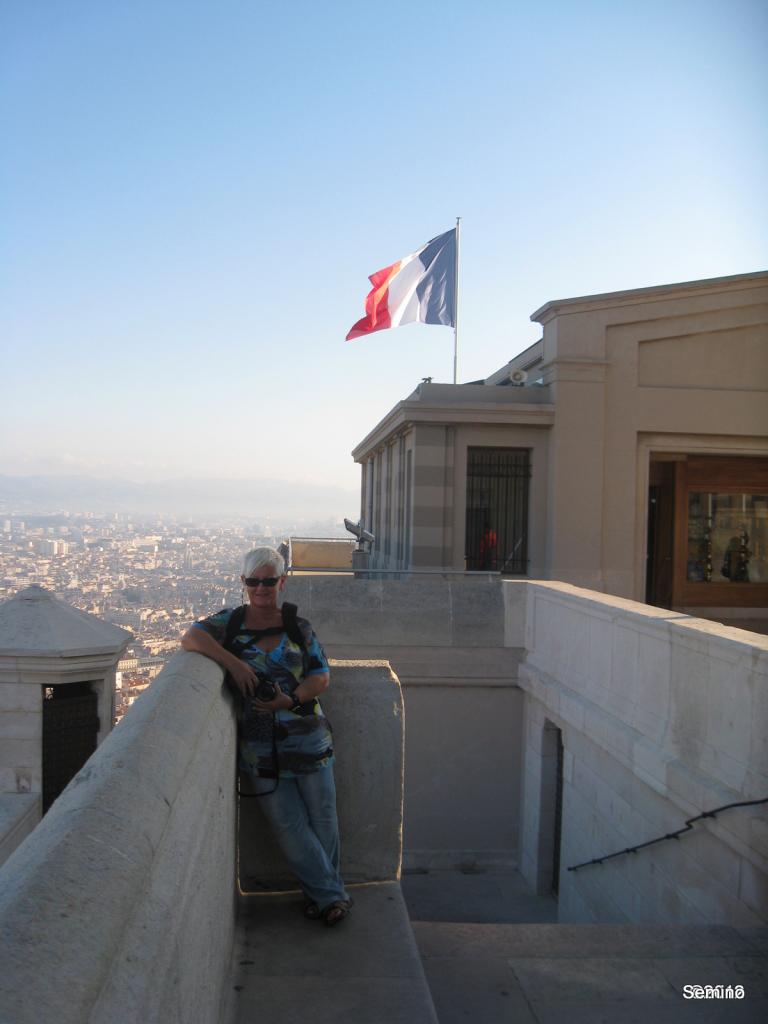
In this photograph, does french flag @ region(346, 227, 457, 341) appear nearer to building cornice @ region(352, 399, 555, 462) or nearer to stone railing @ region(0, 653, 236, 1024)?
building cornice @ region(352, 399, 555, 462)

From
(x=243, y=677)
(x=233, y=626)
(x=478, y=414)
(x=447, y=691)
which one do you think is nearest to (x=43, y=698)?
(x=233, y=626)

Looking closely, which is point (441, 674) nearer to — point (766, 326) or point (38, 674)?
point (38, 674)

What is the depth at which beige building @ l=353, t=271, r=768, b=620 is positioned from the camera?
15.1 m

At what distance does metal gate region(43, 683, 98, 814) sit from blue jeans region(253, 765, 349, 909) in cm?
395

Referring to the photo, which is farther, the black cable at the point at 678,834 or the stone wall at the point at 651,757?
the stone wall at the point at 651,757

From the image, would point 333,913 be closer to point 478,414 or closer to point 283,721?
point 283,721

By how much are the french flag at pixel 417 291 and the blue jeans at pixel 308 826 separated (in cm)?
1487

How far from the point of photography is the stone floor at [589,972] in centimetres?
376

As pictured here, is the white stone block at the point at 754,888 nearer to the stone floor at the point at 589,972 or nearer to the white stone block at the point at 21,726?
the stone floor at the point at 589,972

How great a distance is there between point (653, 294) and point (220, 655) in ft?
43.8

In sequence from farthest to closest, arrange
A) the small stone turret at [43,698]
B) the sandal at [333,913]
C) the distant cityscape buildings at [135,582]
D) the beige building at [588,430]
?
1. the beige building at [588,430]
2. the distant cityscape buildings at [135,582]
3. the small stone turret at [43,698]
4. the sandal at [333,913]

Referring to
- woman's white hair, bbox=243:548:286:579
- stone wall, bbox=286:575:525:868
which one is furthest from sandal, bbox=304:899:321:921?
stone wall, bbox=286:575:525:868

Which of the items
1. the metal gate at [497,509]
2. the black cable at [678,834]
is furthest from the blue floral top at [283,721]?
the metal gate at [497,509]

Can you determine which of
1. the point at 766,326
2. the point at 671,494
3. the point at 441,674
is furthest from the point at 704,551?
the point at 441,674
